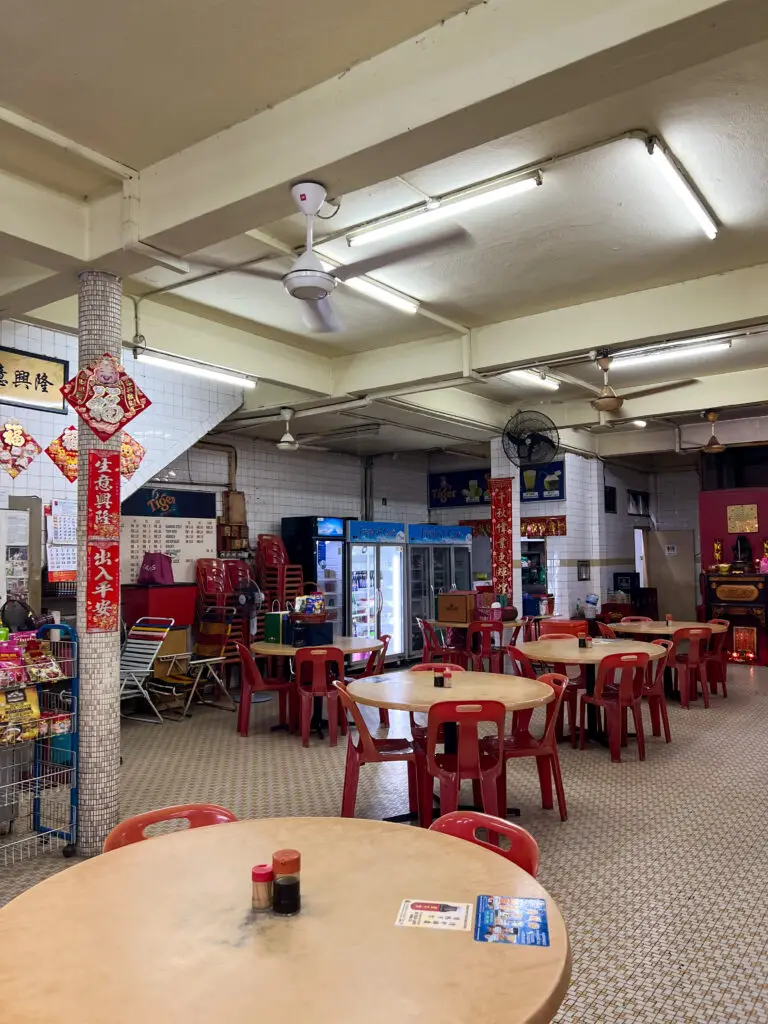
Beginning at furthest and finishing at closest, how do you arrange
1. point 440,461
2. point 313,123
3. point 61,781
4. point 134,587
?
point 440,461 < point 134,587 < point 61,781 < point 313,123

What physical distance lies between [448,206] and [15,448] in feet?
13.2

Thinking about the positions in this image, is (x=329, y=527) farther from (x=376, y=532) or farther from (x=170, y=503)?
(x=170, y=503)

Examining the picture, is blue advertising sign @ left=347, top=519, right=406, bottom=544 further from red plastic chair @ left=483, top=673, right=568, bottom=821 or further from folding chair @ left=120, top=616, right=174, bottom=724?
red plastic chair @ left=483, top=673, right=568, bottom=821

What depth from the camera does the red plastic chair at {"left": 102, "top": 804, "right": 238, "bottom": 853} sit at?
2469mm

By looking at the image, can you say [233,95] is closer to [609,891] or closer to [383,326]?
[383,326]

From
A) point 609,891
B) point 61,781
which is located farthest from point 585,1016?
point 61,781

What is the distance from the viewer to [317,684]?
6.74m

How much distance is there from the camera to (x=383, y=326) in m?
7.14

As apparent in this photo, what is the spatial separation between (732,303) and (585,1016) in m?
5.13

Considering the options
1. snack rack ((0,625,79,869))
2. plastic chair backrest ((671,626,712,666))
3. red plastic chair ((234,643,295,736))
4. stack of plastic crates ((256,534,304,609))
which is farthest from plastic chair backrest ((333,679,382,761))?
stack of plastic crates ((256,534,304,609))

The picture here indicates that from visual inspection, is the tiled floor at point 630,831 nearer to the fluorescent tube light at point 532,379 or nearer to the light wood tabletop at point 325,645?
the light wood tabletop at point 325,645

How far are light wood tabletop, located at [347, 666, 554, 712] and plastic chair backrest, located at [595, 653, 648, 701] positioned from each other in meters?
1.15

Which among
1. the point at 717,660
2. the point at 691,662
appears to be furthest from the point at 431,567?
the point at 691,662

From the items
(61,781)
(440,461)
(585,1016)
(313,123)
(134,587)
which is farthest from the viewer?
(440,461)
